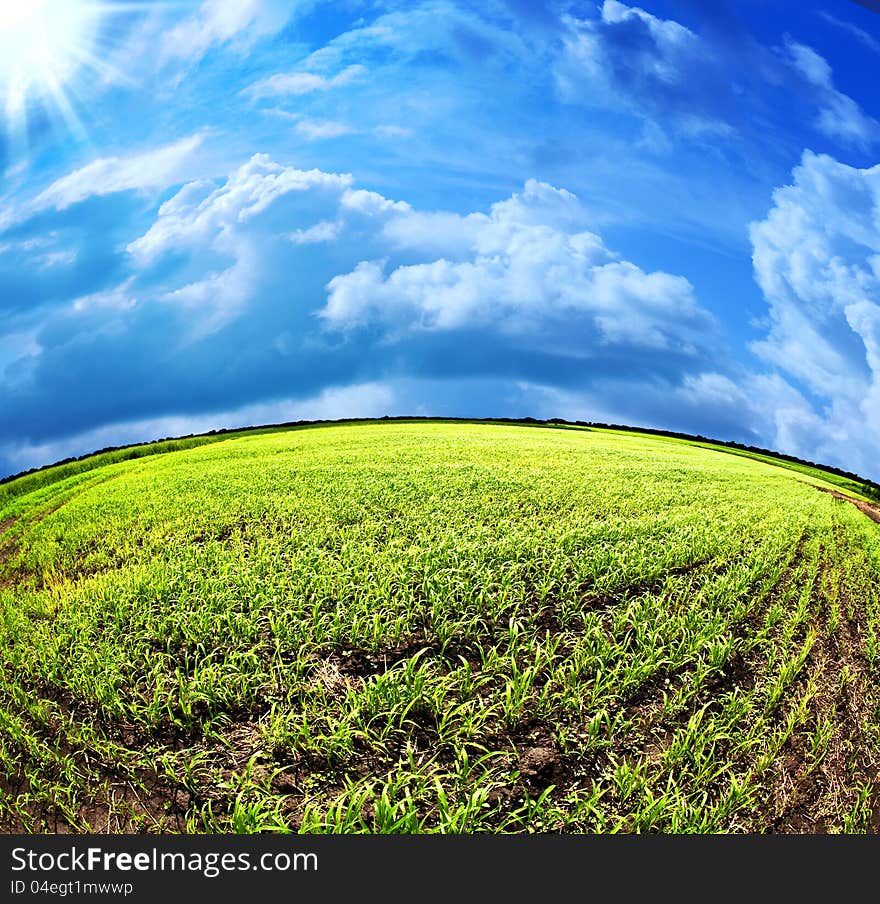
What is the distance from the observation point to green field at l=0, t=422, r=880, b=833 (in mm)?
3350

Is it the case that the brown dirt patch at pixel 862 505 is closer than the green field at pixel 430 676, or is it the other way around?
the green field at pixel 430 676

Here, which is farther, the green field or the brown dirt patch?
the brown dirt patch

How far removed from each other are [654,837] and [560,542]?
393 cm

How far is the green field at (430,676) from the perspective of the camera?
3350mm

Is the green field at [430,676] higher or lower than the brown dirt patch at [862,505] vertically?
lower

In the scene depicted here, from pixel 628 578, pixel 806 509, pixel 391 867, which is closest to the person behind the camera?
pixel 391 867

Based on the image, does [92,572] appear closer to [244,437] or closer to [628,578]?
[628,578]

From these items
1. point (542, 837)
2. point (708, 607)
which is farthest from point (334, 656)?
point (708, 607)

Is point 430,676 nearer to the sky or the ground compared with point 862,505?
nearer to the ground

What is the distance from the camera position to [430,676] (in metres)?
4.22

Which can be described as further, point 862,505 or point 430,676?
point 862,505

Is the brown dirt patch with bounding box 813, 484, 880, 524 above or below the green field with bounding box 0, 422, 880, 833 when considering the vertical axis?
above

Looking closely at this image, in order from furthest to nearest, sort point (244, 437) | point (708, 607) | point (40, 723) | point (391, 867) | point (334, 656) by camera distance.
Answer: point (244, 437)
point (708, 607)
point (334, 656)
point (40, 723)
point (391, 867)

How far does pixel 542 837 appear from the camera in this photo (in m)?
3.00
